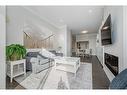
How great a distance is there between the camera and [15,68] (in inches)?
91.2

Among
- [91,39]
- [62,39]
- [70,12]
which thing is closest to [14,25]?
[70,12]

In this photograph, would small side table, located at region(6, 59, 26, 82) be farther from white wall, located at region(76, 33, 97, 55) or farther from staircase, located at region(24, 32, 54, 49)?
white wall, located at region(76, 33, 97, 55)

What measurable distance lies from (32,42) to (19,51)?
1.69m

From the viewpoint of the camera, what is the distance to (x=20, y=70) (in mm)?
2354

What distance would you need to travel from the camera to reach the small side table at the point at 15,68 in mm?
2010

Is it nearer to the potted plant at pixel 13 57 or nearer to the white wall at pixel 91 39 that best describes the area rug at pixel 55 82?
the potted plant at pixel 13 57

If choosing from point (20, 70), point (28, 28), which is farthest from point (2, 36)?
point (28, 28)

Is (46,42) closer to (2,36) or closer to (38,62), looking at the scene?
(38,62)

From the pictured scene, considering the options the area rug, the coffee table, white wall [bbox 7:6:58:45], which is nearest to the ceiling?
white wall [bbox 7:6:58:45]

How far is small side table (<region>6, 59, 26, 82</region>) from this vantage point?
79.1 inches

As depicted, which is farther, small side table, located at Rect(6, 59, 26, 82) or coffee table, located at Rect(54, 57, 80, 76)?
coffee table, located at Rect(54, 57, 80, 76)

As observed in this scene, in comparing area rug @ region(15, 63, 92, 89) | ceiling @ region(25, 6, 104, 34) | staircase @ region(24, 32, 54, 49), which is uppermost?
ceiling @ region(25, 6, 104, 34)

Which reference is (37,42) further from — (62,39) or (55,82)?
(55,82)

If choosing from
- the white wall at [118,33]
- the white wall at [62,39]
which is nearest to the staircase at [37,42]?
the white wall at [62,39]
